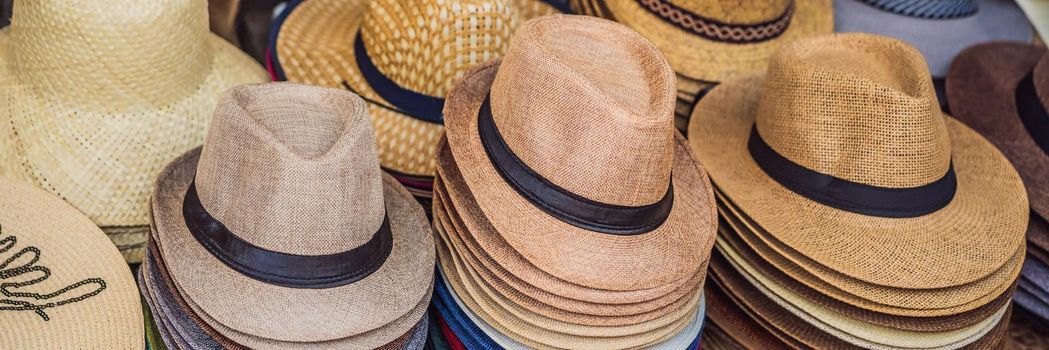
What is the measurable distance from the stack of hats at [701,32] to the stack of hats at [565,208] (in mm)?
634

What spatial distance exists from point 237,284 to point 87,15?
2.17 feet

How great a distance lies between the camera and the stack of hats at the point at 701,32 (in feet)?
8.31

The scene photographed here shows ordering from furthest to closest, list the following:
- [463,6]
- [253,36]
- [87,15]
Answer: [253,36] < [463,6] < [87,15]

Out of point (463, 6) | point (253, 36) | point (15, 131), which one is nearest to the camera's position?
point (15, 131)

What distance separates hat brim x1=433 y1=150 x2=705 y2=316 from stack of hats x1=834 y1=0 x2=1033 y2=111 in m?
1.60

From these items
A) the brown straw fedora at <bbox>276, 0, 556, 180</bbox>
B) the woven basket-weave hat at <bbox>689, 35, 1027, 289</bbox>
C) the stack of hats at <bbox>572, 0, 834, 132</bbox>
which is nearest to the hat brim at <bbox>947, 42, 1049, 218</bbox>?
the woven basket-weave hat at <bbox>689, 35, 1027, 289</bbox>

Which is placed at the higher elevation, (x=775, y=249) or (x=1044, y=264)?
(x=775, y=249)

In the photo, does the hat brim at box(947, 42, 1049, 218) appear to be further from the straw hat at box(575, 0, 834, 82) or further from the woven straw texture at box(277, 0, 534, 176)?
the woven straw texture at box(277, 0, 534, 176)

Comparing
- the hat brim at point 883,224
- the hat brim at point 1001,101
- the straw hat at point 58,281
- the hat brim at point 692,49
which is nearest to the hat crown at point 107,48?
the straw hat at point 58,281

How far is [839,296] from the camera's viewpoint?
2.06 meters

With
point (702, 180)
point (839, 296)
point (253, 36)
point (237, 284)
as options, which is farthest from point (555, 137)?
point (253, 36)

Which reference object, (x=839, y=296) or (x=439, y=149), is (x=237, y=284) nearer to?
(x=439, y=149)

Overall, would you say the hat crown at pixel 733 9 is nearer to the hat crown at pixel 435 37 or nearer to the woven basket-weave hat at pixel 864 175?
the woven basket-weave hat at pixel 864 175

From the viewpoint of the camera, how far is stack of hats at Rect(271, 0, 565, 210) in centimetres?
218
